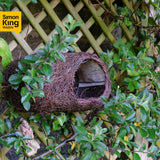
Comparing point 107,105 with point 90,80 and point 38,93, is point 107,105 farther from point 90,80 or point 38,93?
point 38,93

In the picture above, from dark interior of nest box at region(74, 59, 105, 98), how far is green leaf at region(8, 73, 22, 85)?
0.33 m

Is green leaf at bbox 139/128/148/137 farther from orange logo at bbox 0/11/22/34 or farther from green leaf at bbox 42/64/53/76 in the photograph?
orange logo at bbox 0/11/22/34

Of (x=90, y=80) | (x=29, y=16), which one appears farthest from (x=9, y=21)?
(x=90, y=80)

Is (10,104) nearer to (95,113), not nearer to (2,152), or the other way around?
(2,152)

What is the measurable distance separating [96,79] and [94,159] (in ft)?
1.17

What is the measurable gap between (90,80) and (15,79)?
395mm

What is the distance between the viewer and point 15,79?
0.75 metres

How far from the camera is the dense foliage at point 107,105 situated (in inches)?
29.1

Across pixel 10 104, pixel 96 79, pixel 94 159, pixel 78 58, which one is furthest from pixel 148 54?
pixel 10 104

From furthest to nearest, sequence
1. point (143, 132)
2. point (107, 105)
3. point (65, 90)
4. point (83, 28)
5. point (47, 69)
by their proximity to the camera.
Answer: point (83, 28) → point (143, 132) → point (107, 105) → point (65, 90) → point (47, 69)

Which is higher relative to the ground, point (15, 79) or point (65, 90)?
point (15, 79)

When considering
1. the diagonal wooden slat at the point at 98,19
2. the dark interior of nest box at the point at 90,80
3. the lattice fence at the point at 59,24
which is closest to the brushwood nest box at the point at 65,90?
the dark interior of nest box at the point at 90,80

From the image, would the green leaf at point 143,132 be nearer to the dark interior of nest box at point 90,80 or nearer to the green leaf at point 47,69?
the dark interior of nest box at point 90,80

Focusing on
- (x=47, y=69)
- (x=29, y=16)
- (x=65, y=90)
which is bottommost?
(x=65, y=90)
